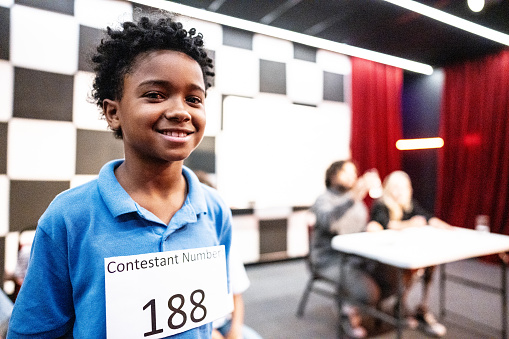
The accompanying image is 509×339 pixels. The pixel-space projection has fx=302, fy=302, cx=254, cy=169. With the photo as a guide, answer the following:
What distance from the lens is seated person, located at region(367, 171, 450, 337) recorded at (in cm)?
226

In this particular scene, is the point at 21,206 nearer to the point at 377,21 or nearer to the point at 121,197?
the point at 121,197

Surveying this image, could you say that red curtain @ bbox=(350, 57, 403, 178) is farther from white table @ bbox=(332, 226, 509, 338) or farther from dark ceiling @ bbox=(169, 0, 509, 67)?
white table @ bbox=(332, 226, 509, 338)

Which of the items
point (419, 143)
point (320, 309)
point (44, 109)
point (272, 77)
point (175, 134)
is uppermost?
point (272, 77)

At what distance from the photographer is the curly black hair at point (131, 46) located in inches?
24.4

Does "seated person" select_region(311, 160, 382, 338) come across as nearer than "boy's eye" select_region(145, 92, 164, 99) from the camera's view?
No

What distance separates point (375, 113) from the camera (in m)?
4.32

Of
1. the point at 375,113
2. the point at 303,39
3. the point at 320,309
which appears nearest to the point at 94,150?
the point at 320,309

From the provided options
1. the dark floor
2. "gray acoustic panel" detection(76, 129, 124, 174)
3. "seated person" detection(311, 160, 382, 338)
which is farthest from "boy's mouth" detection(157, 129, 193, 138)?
the dark floor

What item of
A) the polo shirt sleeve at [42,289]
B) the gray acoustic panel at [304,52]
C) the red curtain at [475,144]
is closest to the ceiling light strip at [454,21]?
the red curtain at [475,144]

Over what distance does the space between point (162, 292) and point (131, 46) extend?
513 mm

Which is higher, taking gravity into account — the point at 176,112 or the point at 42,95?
the point at 42,95

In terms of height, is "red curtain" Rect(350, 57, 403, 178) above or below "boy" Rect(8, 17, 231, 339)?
above

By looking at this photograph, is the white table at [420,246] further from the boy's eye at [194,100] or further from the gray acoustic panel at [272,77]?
the gray acoustic panel at [272,77]

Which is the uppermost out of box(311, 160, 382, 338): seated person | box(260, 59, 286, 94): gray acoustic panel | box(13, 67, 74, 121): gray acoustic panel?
box(260, 59, 286, 94): gray acoustic panel
